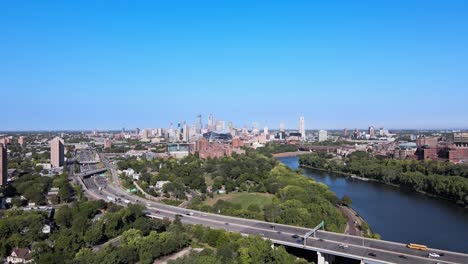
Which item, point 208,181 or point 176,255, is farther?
point 208,181

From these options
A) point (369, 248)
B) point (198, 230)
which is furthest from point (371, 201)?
point (198, 230)

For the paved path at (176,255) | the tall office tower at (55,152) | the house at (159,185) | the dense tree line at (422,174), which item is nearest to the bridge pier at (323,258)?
the paved path at (176,255)

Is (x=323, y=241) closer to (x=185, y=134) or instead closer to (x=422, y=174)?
(x=422, y=174)

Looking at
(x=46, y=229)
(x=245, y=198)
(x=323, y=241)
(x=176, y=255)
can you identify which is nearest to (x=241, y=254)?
(x=176, y=255)

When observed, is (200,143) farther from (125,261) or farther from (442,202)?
(125,261)

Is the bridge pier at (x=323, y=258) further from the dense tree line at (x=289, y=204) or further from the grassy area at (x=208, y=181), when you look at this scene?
the grassy area at (x=208, y=181)

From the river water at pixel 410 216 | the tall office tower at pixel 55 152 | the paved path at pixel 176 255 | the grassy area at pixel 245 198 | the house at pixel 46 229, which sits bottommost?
the river water at pixel 410 216
